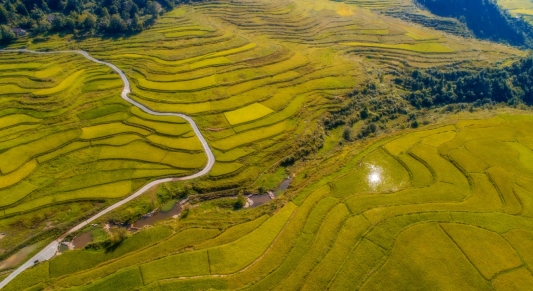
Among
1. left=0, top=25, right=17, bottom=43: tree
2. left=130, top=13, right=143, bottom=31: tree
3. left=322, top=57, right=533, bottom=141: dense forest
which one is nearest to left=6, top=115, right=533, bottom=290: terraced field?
left=322, top=57, right=533, bottom=141: dense forest

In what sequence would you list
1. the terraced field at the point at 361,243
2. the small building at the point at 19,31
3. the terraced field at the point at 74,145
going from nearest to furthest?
1. the terraced field at the point at 361,243
2. the terraced field at the point at 74,145
3. the small building at the point at 19,31

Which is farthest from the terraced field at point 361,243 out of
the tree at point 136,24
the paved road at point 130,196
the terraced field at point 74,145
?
the tree at point 136,24

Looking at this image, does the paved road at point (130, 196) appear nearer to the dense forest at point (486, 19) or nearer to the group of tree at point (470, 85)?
the group of tree at point (470, 85)

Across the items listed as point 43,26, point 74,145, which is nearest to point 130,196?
point 74,145

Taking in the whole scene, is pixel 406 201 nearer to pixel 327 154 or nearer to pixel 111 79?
pixel 327 154

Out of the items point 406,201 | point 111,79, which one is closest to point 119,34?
point 111,79

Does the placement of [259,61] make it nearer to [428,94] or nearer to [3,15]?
[428,94]
